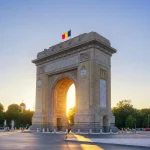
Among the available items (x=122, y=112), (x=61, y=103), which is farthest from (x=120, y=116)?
(x=61, y=103)

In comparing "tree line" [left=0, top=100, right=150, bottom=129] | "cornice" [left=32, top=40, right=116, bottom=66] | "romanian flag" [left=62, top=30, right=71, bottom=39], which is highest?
"romanian flag" [left=62, top=30, right=71, bottom=39]

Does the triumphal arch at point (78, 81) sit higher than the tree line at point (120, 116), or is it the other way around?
the triumphal arch at point (78, 81)

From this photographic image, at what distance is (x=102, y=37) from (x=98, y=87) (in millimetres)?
8059

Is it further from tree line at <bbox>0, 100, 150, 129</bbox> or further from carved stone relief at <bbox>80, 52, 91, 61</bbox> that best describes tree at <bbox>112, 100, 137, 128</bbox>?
carved stone relief at <bbox>80, 52, 91, 61</bbox>

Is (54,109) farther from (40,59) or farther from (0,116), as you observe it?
(0,116)

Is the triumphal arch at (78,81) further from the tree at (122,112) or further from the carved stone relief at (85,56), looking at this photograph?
the tree at (122,112)

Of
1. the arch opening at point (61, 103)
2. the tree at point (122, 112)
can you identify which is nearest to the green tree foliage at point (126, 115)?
the tree at point (122, 112)

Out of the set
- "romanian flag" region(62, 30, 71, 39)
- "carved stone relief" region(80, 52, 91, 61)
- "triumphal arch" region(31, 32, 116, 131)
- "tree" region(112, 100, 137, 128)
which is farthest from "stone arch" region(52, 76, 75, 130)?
"tree" region(112, 100, 137, 128)

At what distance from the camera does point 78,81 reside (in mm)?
35594

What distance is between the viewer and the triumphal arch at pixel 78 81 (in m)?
33.2

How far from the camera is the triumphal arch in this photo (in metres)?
33.2

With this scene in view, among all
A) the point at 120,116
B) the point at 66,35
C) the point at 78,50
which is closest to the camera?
the point at 78,50

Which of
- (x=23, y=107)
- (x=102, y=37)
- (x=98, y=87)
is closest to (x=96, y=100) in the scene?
(x=98, y=87)

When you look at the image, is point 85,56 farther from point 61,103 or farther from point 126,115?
point 126,115
